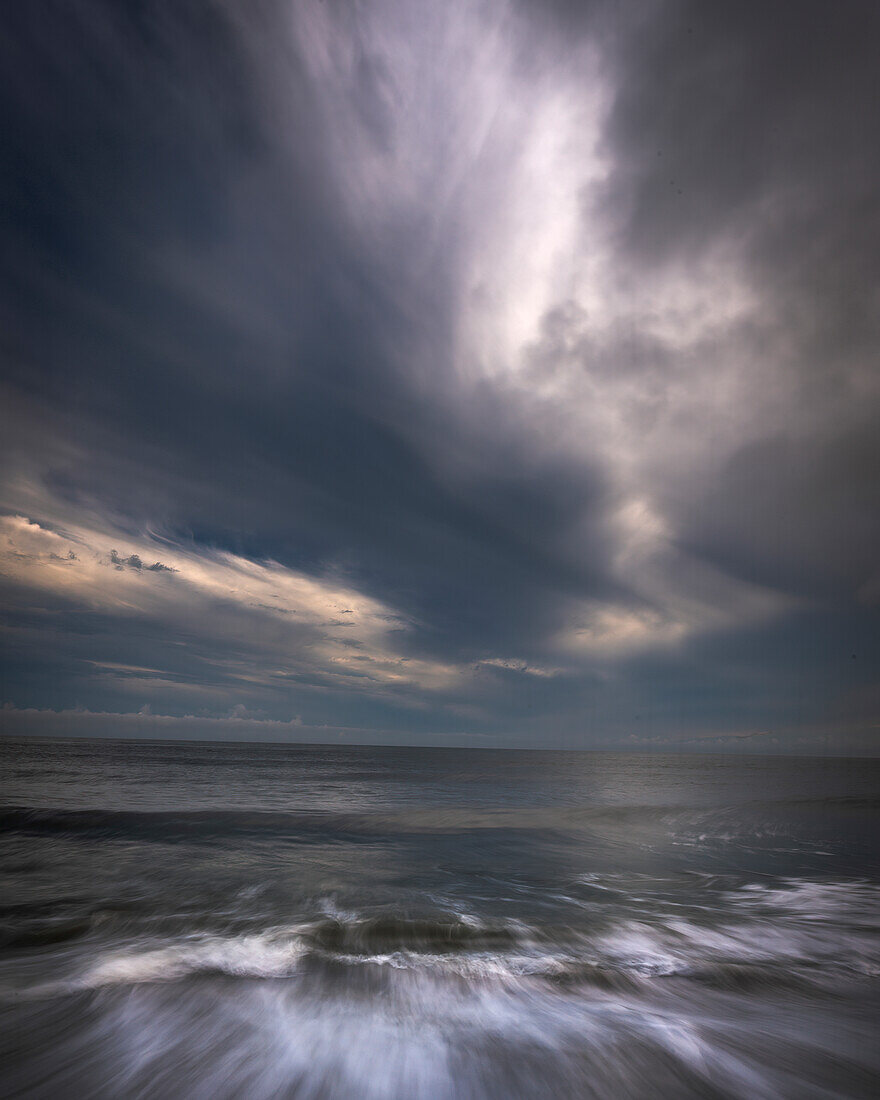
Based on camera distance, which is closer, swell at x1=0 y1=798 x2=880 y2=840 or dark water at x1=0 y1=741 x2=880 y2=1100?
dark water at x1=0 y1=741 x2=880 y2=1100

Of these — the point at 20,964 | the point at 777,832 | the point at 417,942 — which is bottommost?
the point at 20,964

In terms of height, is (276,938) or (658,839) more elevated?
(658,839)

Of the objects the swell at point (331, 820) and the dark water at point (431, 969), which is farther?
the swell at point (331, 820)

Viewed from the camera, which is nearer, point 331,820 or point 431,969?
point 431,969

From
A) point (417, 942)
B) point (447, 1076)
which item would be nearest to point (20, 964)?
point (417, 942)

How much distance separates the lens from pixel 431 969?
5484mm

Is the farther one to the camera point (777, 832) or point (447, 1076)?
point (777, 832)

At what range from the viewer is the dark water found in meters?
3.71

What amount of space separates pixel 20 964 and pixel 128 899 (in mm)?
2617

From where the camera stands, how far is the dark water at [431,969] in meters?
3.71

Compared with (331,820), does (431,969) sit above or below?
below

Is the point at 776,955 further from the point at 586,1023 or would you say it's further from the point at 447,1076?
the point at 447,1076

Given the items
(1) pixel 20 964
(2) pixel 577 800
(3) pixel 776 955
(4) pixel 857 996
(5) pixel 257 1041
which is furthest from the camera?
(2) pixel 577 800

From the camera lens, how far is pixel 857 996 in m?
5.06
